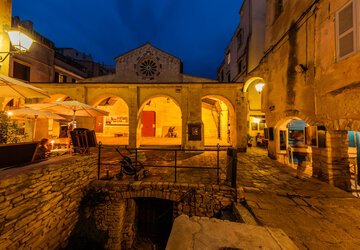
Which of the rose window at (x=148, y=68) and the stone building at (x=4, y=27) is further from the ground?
the rose window at (x=148, y=68)

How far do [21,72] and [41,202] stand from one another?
1727 centimetres

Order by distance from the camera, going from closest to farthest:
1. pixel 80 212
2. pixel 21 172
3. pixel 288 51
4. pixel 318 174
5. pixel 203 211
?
pixel 21 172
pixel 203 211
pixel 80 212
pixel 318 174
pixel 288 51

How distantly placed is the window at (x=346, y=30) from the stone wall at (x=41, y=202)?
347 inches

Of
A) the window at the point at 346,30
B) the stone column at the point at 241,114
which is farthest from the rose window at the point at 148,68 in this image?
the window at the point at 346,30

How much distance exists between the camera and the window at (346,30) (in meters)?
3.99

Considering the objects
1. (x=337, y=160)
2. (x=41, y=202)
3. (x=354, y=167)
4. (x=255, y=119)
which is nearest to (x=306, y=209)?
(x=337, y=160)

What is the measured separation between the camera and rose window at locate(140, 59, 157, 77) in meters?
15.8

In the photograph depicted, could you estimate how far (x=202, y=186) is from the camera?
4500 mm

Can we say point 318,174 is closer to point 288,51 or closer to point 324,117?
point 324,117

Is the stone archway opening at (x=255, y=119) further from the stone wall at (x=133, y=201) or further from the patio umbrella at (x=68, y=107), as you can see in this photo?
the patio umbrella at (x=68, y=107)

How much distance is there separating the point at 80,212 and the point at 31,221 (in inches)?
59.8

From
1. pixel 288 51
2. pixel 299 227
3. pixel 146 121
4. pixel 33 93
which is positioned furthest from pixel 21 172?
pixel 146 121

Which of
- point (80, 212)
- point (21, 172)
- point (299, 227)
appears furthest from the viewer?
point (80, 212)

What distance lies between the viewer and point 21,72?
551 inches
